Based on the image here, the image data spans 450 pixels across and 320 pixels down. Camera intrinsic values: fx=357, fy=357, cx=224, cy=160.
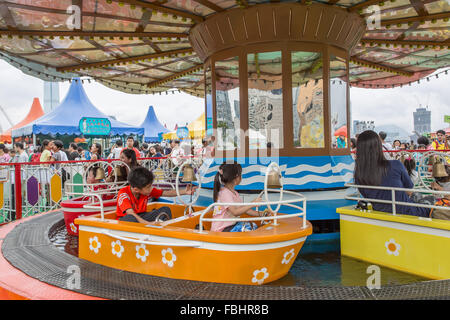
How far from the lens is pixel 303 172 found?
19.0 feet

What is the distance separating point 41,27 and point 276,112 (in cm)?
450

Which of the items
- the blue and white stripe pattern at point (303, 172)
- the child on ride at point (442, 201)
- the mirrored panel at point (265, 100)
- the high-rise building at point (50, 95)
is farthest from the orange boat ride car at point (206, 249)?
the high-rise building at point (50, 95)

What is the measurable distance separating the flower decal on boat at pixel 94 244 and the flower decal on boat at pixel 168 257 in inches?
32.9

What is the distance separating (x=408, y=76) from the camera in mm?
10594

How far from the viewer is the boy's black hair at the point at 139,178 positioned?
3660 mm

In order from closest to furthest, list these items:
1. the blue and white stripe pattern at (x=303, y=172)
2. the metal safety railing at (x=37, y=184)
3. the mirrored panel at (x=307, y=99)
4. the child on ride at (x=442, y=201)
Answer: the child on ride at (x=442, y=201), the blue and white stripe pattern at (x=303, y=172), the mirrored panel at (x=307, y=99), the metal safety railing at (x=37, y=184)

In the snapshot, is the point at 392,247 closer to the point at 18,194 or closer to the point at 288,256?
the point at 288,256

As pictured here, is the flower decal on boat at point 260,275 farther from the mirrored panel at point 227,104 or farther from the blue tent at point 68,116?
the blue tent at point 68,116

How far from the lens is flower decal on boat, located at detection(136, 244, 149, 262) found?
324 centimetres

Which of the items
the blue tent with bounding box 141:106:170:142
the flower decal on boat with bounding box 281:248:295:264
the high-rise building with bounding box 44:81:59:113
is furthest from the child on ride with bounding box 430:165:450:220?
the high-rise building with bounding box 44:81:59:113

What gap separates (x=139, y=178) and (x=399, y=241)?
270cm

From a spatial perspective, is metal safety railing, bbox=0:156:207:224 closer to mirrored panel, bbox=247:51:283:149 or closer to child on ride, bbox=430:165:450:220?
mirrored panel, bbox=247:51:283:149

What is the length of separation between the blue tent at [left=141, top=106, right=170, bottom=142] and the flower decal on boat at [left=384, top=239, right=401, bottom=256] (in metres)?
22.9
